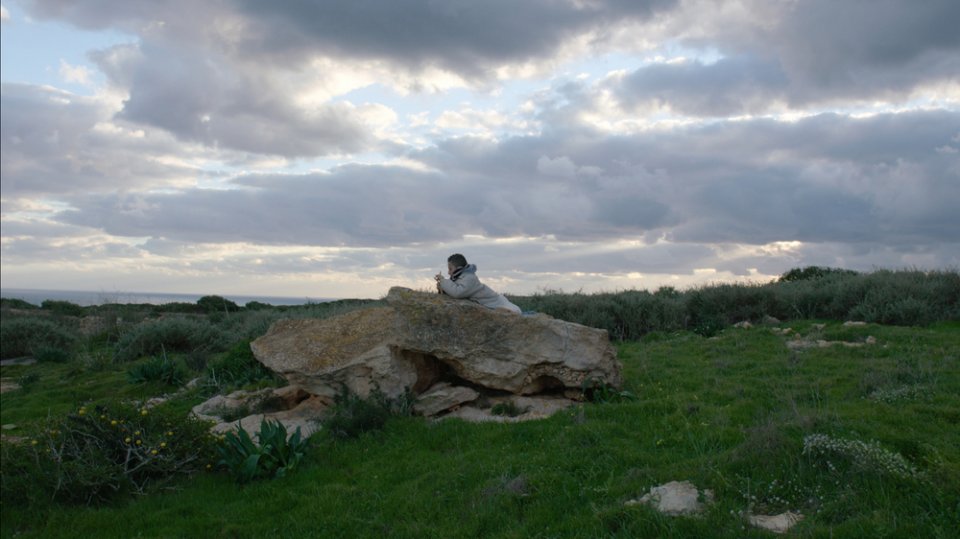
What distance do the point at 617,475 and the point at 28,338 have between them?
863 inches

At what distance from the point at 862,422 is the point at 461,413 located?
467 cm

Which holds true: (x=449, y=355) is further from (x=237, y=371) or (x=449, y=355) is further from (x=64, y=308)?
(x=64, y=308)

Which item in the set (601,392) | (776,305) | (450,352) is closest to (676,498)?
(601,392)

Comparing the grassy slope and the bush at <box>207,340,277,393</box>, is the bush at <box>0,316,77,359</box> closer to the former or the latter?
the bush at <box>207,340,277,393</box>

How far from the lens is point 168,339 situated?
1933cm

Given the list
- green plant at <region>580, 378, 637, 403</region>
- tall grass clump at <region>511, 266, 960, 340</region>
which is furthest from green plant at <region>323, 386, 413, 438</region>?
tall grass clump at <region>511, 266, 960, 340</region>

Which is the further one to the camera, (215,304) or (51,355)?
(215,304)

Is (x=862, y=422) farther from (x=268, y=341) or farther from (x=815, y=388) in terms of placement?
(x=268, y=341)

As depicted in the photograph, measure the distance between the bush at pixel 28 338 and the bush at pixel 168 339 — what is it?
390 centimetres

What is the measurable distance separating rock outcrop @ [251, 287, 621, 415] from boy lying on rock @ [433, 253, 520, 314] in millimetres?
204

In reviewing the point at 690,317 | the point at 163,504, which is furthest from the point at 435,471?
the point at 690,317

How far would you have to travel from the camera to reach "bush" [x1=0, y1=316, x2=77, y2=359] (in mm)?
21422

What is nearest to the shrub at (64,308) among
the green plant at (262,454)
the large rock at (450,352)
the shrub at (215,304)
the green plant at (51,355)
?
the shrub at (215,304)

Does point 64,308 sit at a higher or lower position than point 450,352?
higher
